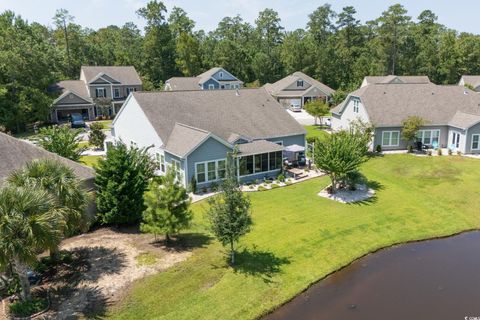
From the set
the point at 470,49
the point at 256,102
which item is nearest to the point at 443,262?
the point at 256,102

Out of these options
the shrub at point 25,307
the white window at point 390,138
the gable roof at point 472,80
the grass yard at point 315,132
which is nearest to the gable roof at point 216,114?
the white window at point 390,138

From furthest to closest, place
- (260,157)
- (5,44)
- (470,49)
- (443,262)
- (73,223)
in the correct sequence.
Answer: (470,49) → (5,44) → (260,157) → (443,262) → (73,223)

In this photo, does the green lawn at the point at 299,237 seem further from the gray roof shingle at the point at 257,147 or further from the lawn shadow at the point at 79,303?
the gray roof shingle at the point at 257,147

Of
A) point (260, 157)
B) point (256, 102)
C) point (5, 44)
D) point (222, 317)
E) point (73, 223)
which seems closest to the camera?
point (222, 317)

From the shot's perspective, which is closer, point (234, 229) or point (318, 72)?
point (234, 229)

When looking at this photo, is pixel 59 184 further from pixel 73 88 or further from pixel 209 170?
pixel 73 88

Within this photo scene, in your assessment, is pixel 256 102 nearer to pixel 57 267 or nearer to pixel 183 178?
pixel 183 178

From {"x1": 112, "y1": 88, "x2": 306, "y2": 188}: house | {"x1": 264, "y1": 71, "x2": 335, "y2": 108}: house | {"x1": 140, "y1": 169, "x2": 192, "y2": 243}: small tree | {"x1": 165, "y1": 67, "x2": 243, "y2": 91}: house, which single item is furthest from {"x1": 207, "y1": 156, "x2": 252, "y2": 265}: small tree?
{"x1": 165, "y1": 67, "x2": 243, "y2": 91}: house
